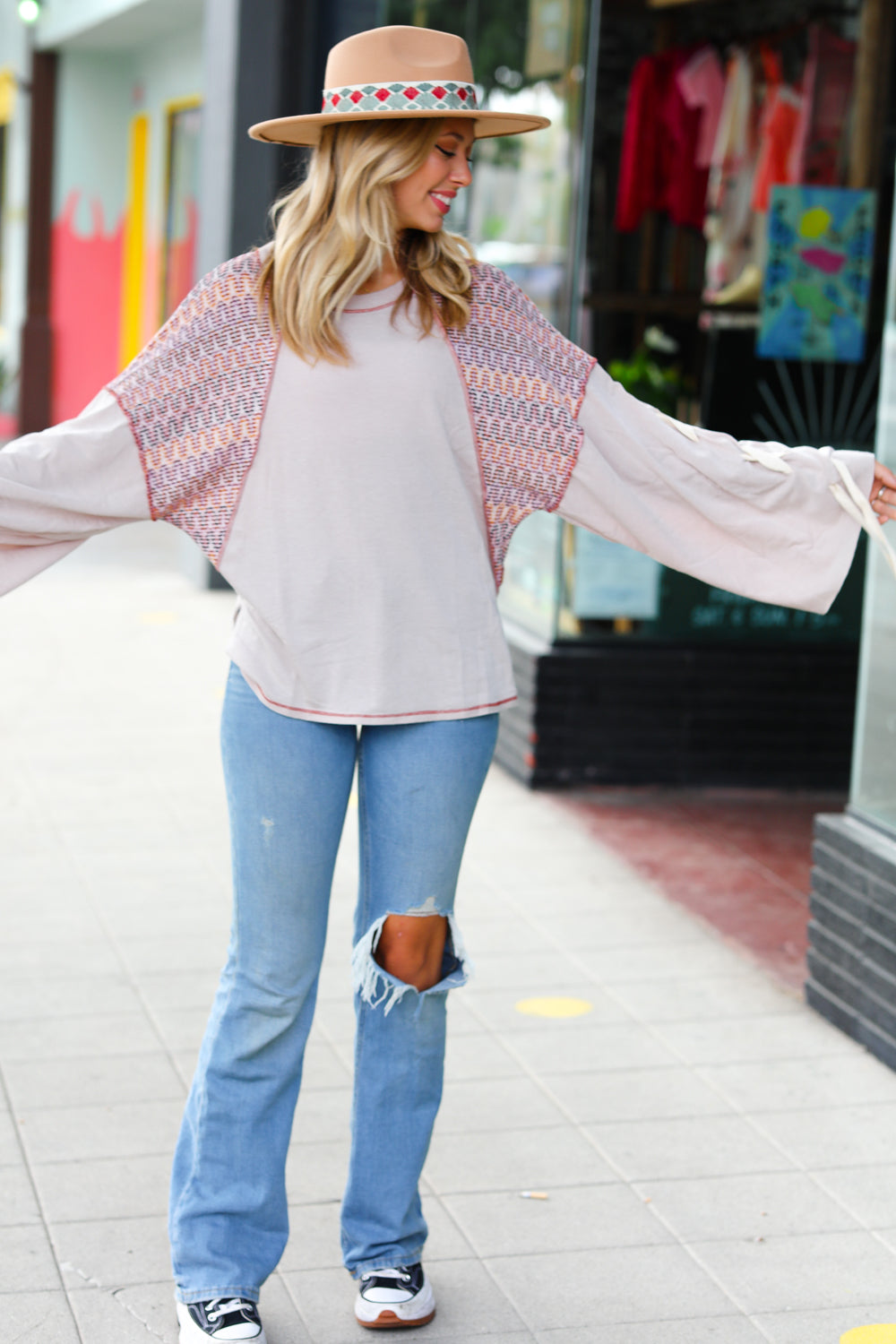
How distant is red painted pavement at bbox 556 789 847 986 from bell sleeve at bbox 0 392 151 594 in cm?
256

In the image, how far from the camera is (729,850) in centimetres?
574

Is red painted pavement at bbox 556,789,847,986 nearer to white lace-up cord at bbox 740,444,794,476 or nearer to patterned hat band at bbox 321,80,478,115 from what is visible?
white lace-up cord at bbox 740,444,794,476

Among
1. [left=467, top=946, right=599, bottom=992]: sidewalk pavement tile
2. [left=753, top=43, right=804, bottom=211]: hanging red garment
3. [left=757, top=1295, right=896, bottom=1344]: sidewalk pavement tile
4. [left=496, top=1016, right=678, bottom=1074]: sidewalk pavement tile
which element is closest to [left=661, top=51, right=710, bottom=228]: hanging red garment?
[left=753, top=43, right=804, bottom=211]: hanging red garment

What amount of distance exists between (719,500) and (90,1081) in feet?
6.15

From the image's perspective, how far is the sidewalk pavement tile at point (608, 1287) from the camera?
2.93 metres

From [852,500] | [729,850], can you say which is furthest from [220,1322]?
[729,850]

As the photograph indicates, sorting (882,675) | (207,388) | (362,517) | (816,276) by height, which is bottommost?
(882,675)

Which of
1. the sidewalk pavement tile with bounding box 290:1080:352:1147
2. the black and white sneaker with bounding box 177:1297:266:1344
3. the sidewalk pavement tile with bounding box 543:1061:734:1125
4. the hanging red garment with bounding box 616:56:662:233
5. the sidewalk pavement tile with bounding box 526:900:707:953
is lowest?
the sidewalk pavement tile with bounding box 290:1080:352:1147

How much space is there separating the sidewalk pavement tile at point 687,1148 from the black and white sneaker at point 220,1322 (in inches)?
37.0

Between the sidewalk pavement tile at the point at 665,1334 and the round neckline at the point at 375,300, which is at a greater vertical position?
the round neckline at the point at 375,300

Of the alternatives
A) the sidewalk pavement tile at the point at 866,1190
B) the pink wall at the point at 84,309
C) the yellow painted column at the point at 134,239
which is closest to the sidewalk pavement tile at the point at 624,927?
the sidewalk pavement tile at the point at 866,1190

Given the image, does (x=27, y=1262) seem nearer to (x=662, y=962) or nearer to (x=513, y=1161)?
(x=513, y=1161)

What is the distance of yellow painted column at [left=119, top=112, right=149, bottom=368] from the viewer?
675 inches

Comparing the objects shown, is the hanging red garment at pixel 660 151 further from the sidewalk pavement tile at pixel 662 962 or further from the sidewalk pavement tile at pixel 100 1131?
the sidewalk pavement tile at pixel 100 1131
